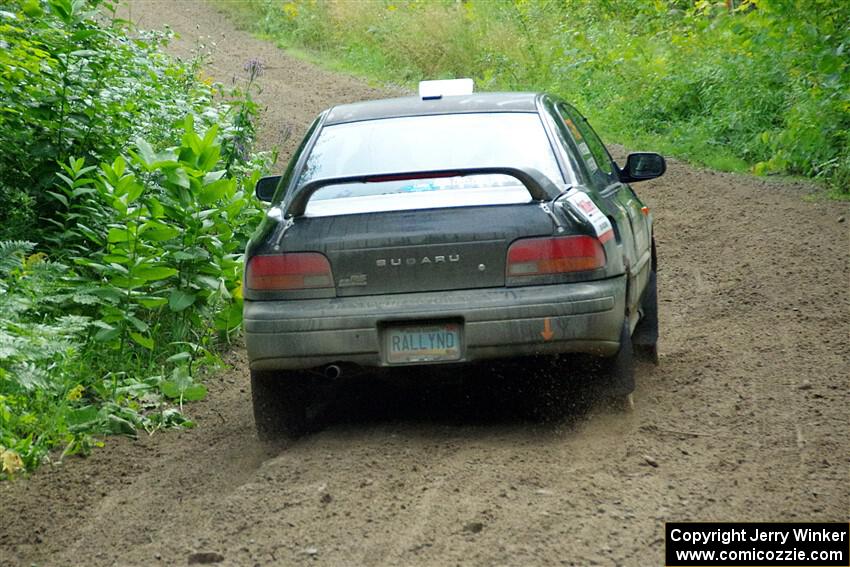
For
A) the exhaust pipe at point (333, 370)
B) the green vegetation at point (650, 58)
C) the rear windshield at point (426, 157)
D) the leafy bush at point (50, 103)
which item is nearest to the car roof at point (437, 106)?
the rear windshield at point (426, 157)

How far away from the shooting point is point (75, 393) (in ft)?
21.6

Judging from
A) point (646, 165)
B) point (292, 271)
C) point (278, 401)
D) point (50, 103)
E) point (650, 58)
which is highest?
point (50, 103)

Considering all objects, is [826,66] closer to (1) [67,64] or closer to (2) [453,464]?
(1) [67,64]

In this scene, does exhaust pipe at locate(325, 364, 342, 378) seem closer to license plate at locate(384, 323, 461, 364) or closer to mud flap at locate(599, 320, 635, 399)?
license plate at locate(384, 323, 461, 364)

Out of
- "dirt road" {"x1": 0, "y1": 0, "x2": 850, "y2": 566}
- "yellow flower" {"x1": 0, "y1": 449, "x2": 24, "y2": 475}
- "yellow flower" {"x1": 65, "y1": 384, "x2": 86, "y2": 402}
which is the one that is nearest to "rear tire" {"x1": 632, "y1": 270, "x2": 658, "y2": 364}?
"dirt road" {"x1": 0, "y1": 0, "x2": 850, "y2": 566}

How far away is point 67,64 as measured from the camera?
8.28m

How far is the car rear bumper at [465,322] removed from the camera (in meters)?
5.47

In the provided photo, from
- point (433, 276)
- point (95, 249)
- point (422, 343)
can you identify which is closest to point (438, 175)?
point (433, 276)

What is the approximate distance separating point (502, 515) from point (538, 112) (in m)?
2.57

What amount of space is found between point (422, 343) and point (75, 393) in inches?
84.7

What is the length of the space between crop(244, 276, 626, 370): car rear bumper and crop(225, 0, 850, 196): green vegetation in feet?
23.9

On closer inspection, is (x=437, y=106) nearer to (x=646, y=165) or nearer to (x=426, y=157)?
(x=426, y=157)

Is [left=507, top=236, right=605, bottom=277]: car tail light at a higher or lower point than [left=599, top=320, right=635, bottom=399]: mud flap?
higher

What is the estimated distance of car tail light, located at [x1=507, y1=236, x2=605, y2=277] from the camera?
218 inches
